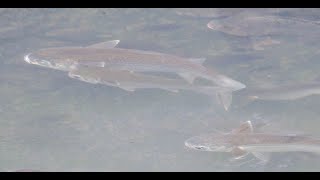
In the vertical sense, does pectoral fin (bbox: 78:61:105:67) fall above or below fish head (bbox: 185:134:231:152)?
above

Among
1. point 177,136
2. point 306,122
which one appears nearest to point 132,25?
point 177,136

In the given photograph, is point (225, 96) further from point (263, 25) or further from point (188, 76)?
point (263, 25)

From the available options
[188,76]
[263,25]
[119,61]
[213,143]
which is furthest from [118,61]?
[263,25]

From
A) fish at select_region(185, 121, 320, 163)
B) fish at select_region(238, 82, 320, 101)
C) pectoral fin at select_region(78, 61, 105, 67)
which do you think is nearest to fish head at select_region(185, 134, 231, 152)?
fish at select_region(185, 121, 320, 163)

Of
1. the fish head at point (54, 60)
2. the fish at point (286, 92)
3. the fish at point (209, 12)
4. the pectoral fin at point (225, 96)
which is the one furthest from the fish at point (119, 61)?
the fish at point (209, 12)

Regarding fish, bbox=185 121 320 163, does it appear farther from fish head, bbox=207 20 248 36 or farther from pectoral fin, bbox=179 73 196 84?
fish head, bbox=207 20 248 36

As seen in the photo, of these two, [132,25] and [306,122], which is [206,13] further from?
[306,122]

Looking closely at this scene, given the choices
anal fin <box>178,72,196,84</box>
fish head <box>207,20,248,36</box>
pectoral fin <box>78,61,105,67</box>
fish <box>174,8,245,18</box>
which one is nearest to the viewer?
pectoral fin <box>78,61,105,67</box>
